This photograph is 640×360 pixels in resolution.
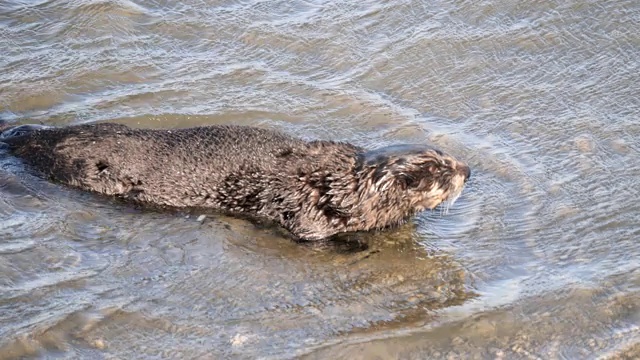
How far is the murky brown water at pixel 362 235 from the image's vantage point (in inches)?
235

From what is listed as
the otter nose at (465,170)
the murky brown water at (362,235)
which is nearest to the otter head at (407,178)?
the otter nose at (465,170)

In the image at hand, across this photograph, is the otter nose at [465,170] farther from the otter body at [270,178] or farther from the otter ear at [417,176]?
the otter ear at [417,176]

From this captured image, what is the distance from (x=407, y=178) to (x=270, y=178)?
3.44ft

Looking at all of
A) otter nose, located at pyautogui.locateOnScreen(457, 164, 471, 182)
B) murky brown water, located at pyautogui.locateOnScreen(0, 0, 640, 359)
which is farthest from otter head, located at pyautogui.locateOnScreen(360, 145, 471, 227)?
murky brown water, located at pyautogui.locateOnScreen(0, 0, 640, 359)

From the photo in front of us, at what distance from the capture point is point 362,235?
293 inches

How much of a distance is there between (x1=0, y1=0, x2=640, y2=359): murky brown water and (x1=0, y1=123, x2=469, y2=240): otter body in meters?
0.17

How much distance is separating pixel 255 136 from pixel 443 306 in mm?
2197

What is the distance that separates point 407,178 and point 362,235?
56 centimetres

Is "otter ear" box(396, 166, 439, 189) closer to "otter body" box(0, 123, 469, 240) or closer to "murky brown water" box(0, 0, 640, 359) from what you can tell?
"otter body" box(0, 123, 469, 240)

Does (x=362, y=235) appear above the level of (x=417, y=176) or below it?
below

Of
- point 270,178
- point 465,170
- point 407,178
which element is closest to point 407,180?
point 407,178

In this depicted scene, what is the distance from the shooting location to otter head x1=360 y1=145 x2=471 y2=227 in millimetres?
7344

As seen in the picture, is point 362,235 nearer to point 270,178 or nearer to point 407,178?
point 407,178

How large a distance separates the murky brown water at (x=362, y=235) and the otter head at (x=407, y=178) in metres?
0.24
